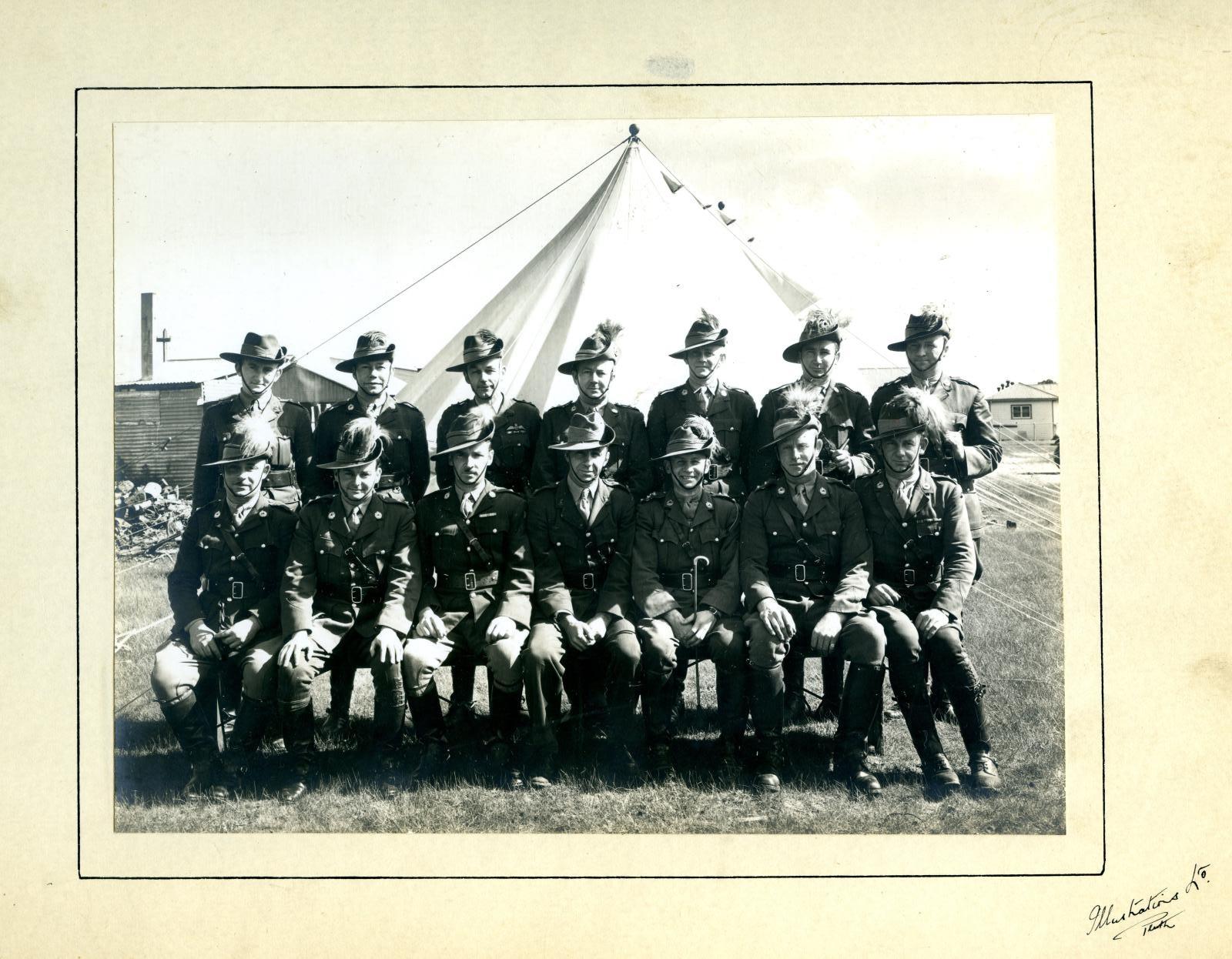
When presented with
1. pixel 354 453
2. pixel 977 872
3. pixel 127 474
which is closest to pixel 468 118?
pixel 354 453

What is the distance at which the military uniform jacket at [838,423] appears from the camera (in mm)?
3883

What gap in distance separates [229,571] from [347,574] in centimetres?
50

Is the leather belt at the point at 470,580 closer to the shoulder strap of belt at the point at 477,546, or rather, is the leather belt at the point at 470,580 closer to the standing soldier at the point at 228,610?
Result: the shoulder strap of belt at the point at 477,546

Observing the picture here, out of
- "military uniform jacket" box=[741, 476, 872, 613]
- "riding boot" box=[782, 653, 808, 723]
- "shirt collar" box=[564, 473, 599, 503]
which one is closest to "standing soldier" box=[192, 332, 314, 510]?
"shirt collar" box=[564, 473, 599, 503]

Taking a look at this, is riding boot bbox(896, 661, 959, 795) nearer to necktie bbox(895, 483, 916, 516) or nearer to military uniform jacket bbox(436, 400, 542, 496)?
necktie bbox(895, 483, 916, 516)

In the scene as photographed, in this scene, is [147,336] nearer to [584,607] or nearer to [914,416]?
[584,607]

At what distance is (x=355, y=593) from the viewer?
3760 mm

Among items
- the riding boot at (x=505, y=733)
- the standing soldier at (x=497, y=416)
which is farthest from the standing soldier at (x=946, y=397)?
the riding boot at (x=505, y=733)

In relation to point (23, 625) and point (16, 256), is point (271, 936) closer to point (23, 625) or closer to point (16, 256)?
point (23, 625)

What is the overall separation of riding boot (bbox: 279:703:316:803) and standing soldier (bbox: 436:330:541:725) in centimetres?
109

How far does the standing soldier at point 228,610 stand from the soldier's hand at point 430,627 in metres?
0.59

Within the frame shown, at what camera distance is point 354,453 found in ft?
12.6

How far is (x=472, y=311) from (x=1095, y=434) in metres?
2.61
